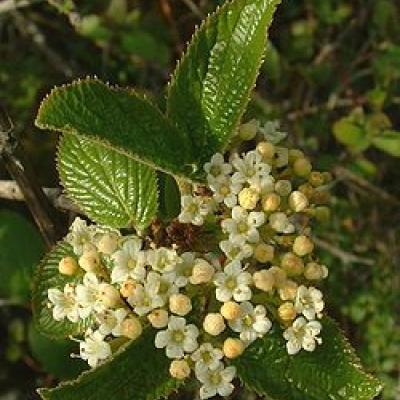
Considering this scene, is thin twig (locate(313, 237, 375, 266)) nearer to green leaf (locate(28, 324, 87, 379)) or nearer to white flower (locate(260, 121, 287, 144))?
green leaf (locate(28, 324, 87, 379))

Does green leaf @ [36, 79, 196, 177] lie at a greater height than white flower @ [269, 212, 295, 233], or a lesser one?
greater

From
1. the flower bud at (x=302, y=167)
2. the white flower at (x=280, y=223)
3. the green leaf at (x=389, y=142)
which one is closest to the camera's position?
the white flower at (x=280, y=223)

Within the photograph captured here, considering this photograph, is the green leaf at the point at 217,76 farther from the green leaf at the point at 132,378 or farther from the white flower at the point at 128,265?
the green leaf at the point at 132,378

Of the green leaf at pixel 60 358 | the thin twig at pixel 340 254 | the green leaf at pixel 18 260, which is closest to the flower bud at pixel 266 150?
the green leaf at pixel 18 260

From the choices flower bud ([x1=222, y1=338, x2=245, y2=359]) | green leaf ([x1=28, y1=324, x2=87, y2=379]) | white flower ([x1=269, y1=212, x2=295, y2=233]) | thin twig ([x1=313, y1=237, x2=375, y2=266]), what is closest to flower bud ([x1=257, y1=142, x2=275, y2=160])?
white flower ([x1=269, y1=212, x2=295, y2=233])

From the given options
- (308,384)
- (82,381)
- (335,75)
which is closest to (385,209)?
(335,75)

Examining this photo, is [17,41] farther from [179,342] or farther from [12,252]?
[179,342]
